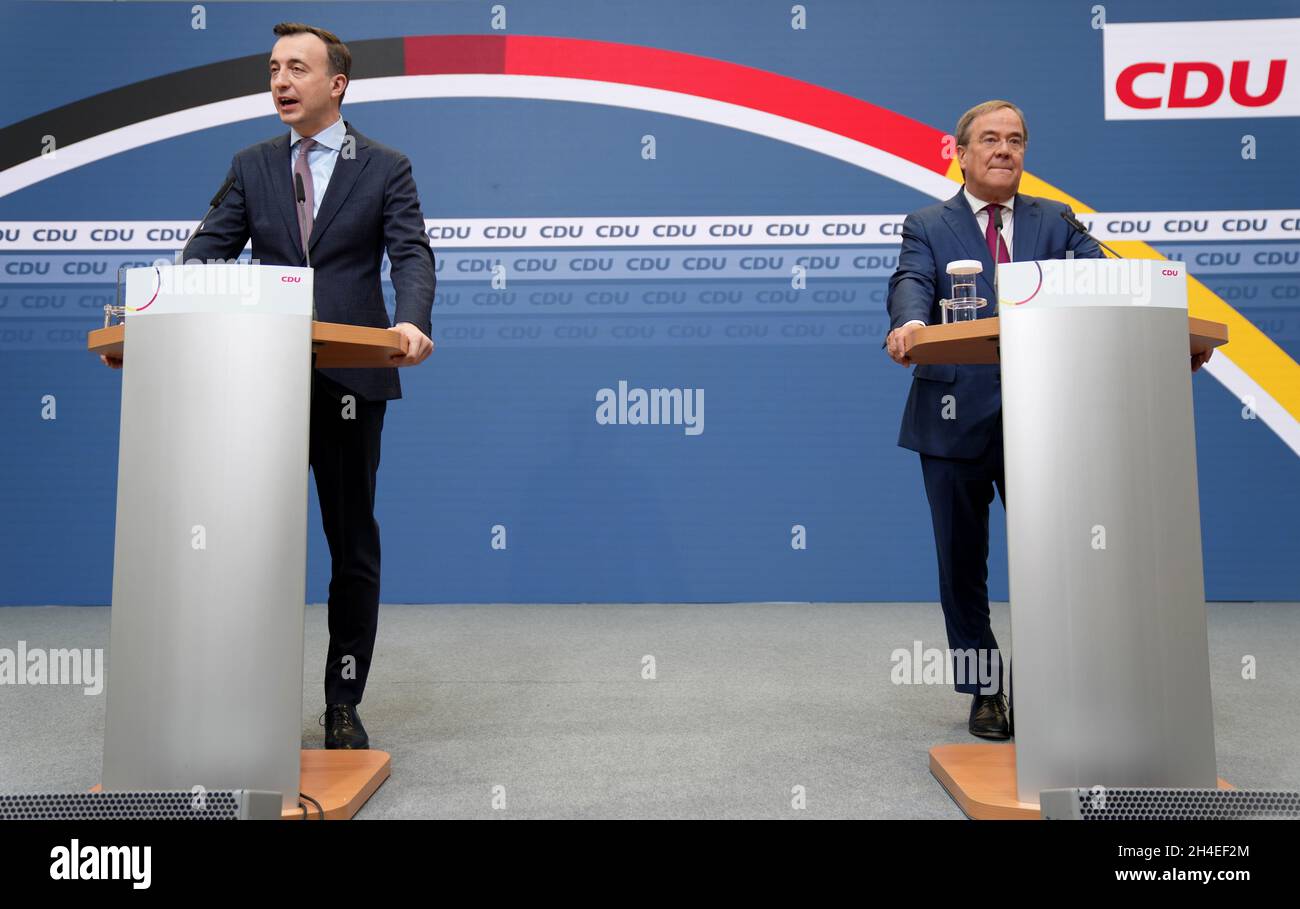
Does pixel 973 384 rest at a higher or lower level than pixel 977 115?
lower

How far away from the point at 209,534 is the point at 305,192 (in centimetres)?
95

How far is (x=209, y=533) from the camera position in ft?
5.48

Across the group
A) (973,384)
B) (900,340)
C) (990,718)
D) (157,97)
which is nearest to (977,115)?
(973,384)

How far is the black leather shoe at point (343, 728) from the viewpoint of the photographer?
223 centimetres

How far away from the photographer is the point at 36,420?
4406mm

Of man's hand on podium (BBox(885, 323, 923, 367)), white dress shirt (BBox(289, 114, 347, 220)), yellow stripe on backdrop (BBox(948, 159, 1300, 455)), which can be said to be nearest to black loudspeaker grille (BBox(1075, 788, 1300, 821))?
man's hand on podium (BBox(885, 323, 923, 367))

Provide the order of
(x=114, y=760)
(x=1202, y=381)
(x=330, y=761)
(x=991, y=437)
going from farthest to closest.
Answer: (x=1202, y=381)
(x=991, y=437)
(x=330, y=761)
(x=114, y=760)

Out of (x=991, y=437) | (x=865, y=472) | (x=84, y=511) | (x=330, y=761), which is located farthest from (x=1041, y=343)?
(x=84, y=511)

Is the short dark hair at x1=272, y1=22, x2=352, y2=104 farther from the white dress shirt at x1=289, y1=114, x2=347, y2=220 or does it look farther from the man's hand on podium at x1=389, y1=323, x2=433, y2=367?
the man's hand on podium at x1=389, y1=323, x2=433, y2=367

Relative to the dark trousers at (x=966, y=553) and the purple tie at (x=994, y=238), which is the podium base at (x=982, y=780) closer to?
the dark trousers at (x=966, y=553)

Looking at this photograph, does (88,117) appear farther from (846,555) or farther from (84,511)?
(846,555)

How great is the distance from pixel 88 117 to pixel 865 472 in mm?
3833

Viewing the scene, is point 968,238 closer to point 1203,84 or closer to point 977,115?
point 977,115

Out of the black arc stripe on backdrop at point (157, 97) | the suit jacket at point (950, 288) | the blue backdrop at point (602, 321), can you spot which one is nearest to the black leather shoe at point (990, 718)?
the suit jacket at point (950, 288)
